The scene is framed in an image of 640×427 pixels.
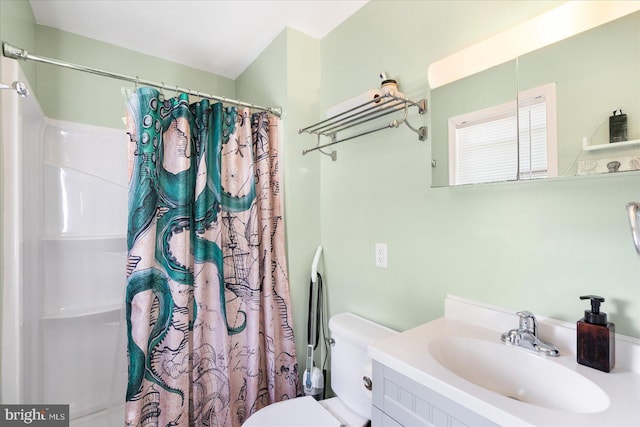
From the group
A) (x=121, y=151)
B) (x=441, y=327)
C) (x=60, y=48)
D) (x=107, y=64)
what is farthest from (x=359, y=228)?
(x=60, y=48)

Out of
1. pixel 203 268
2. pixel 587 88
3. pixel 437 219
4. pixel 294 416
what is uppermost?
pixel 587 88

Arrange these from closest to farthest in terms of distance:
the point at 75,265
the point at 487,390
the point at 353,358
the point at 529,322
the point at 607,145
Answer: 1. the point at 487,390
2. the point at 607,145
3. the point at 529,322
4. the point at 353,358
5. the point at 75,265

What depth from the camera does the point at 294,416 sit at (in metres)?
1.30

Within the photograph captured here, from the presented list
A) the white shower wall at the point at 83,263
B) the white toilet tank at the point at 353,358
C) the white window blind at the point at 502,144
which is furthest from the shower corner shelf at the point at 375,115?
the white shower wall at the point at 83,263

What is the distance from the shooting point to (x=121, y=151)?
5.65 ft

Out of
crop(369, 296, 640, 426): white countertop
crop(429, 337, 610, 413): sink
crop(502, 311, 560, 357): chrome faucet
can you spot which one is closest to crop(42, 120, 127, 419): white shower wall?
crop(369, 296, 640, 426): white countertop

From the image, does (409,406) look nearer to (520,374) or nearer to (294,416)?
(520,374)

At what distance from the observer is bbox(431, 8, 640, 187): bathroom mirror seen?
2.44 feet

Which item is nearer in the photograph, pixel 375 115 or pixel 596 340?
pixel 596 340

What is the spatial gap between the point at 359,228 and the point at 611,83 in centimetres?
106

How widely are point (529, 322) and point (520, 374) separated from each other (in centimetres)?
15

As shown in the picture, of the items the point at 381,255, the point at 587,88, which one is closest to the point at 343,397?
the point at 381,255

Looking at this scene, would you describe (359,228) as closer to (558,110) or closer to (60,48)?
(558,110)

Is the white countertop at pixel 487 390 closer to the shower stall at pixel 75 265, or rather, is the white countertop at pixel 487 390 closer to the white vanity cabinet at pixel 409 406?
the white vanity cabinet at pixel 409 406
